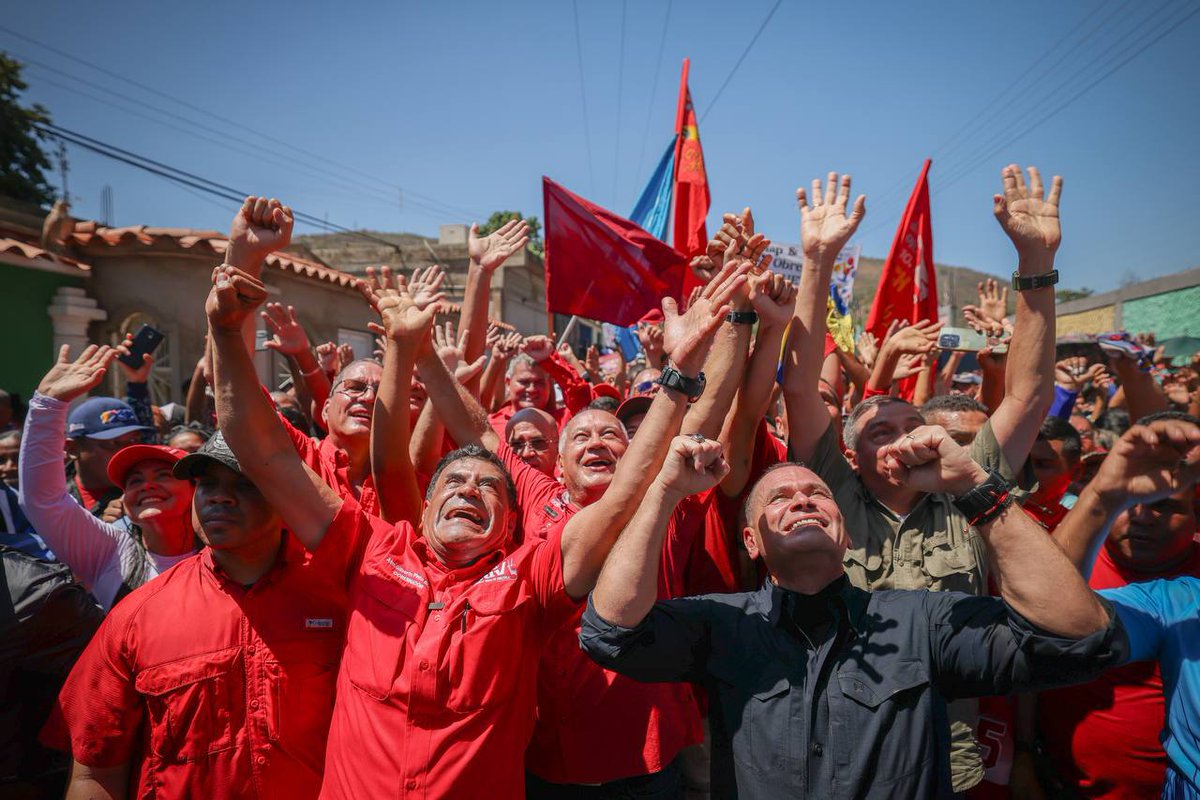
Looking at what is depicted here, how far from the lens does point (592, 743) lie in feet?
7.55

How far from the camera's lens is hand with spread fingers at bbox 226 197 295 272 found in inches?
93.4

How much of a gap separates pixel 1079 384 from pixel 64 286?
416 inches

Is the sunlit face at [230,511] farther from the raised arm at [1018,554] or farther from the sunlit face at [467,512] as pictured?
the raised arm at [1018,554]

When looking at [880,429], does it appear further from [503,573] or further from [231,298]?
[231,298]

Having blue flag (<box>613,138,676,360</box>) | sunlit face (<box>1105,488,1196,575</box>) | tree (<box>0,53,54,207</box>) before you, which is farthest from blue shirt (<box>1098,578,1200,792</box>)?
tree (<box>0,53,54,207</box>)

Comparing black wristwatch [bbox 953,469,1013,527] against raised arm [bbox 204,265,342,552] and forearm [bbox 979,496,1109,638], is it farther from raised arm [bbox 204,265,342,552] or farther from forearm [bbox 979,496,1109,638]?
raised arm [bbox 204,265,342,552]

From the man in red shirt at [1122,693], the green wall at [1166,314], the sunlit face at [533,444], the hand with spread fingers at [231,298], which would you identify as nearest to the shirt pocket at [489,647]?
the hand with spread fingers at [231,298]

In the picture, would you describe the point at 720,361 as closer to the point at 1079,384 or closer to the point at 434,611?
the point at 434,611

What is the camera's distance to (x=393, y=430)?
2.61 meters

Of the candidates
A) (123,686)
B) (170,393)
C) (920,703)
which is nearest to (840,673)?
(920,703)

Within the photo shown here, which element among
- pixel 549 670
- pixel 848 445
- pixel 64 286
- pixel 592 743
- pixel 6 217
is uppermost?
pixel 6 217

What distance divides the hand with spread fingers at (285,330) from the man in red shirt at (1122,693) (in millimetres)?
3644

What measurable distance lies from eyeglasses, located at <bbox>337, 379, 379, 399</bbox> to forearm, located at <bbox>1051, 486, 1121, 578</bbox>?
297 cm

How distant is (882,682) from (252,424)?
198cm
